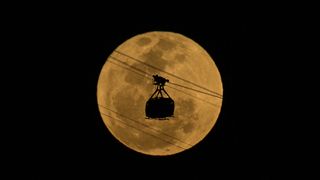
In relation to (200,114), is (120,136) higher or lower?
lower

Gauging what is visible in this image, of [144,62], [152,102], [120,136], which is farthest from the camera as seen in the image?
[120,136]

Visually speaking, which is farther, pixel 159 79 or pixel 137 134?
pixel 137 134

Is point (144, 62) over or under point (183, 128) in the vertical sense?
over

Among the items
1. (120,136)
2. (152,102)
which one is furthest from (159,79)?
(120,136)

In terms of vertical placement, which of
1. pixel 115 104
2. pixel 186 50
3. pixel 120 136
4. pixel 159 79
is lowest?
Result: pixel 120 136

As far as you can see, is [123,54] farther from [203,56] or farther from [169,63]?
[203,56]

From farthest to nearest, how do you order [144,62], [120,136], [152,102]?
[120,136]
[144,62]
[152,102]

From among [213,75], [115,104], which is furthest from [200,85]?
[115,104]

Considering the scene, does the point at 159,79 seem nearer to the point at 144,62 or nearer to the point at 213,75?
the point at 144,62

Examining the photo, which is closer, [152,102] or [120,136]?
[152,102]

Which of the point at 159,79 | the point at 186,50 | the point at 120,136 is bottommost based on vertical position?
Result: the point at 120,136
